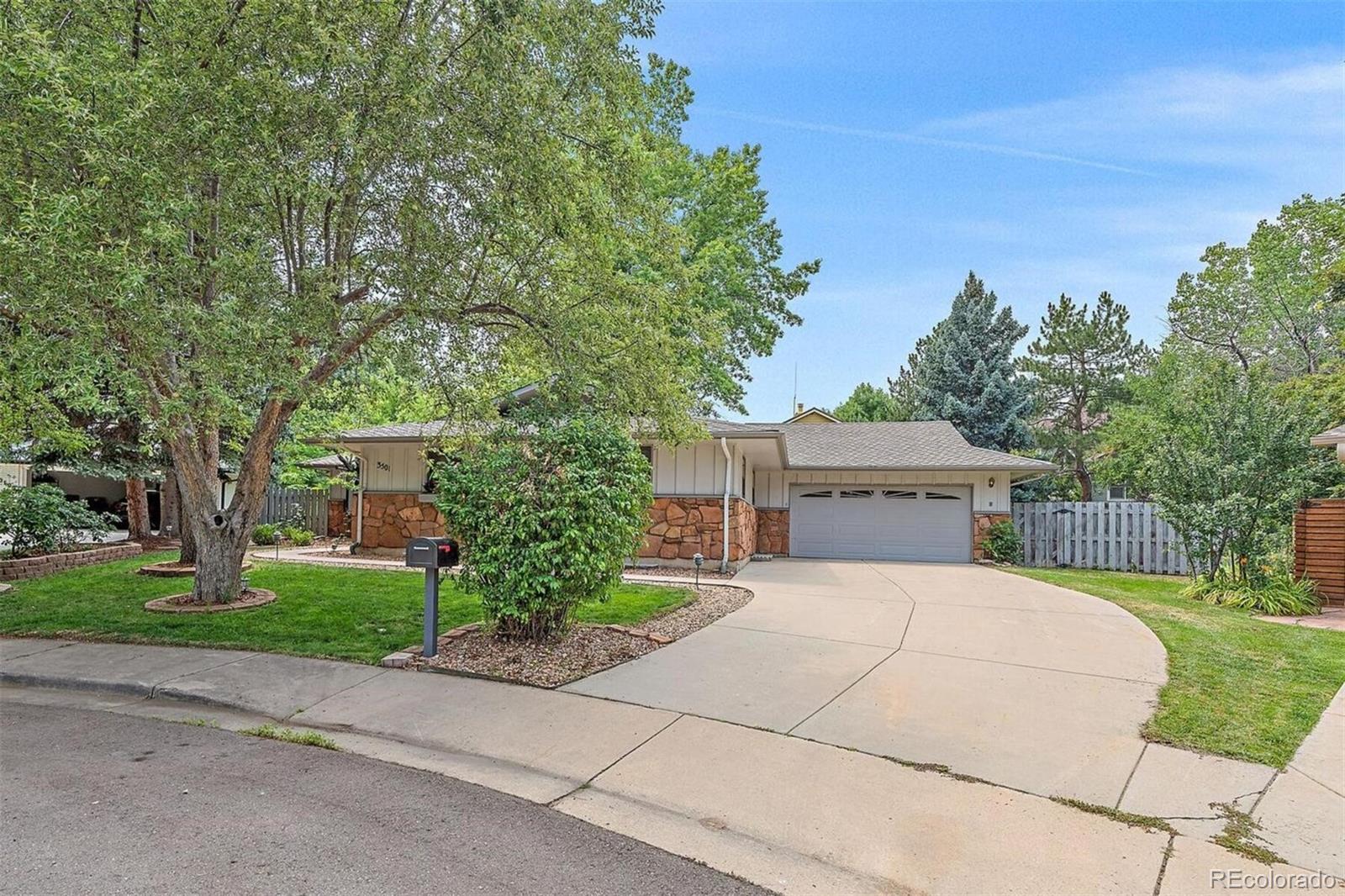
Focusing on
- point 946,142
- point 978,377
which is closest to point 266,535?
point 946,142

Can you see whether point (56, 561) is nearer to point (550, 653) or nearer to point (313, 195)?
point (313, 195)

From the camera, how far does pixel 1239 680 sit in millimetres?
5418

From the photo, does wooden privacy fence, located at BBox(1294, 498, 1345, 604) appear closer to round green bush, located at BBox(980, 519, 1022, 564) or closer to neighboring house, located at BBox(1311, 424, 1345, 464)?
neighboring house, located at BBox(1311, 424, 1345, 464)

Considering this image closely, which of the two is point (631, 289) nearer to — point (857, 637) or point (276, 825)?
point (857, 637)

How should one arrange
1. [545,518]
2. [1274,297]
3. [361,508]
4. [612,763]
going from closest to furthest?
[612,763]
[545,518]
[361,508]
[1274,297]

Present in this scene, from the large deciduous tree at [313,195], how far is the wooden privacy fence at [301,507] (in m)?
11.9

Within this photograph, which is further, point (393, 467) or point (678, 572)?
point (393, 467)

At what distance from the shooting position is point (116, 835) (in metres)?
3.00

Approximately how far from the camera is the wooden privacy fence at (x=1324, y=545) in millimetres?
9592

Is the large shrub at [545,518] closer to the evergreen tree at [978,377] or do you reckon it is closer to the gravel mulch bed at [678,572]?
the gravel mulch bed at [678,572]

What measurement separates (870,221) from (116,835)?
13.6 meters

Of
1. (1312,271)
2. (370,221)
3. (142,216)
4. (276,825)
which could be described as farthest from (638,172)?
(1312,271)

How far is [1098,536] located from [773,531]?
7065 mm

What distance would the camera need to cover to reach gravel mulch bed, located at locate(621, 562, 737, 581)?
38.3 ft
